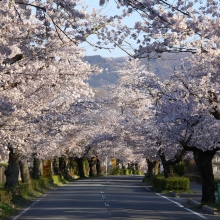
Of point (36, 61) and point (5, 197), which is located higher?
point (36, 61)

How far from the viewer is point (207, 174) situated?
83.5ft

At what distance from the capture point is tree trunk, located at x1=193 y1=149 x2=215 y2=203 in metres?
25.1

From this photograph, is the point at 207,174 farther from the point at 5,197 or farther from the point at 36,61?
the point at 36,61

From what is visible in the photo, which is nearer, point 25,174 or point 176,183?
point 25,174

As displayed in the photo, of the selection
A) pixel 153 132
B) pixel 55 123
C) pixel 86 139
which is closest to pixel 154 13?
pixel 55 123

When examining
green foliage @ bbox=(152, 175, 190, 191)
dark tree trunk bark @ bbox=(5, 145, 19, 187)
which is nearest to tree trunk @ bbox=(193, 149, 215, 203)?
dark tree trunk bark @ bbox=(5, 145, 19, 187)

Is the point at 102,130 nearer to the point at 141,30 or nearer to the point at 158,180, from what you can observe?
the point at 158,180

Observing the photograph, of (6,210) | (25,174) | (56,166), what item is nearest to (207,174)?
(6,210)

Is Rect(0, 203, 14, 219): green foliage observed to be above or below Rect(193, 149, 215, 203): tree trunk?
below

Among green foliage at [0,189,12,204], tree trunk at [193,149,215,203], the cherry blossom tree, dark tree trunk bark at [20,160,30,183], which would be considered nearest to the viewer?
the cherry blossom tree

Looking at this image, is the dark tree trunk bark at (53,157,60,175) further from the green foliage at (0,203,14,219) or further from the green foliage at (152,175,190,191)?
the green foliage at (0,203,14,219)

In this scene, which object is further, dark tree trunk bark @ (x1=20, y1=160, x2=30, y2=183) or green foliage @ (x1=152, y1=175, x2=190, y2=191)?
green foliage @ (x1=152, y1=175, x2=190, y2=191)

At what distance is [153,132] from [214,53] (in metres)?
23.0

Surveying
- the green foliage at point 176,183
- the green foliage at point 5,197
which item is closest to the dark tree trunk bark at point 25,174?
the green foliage at point 176,183
